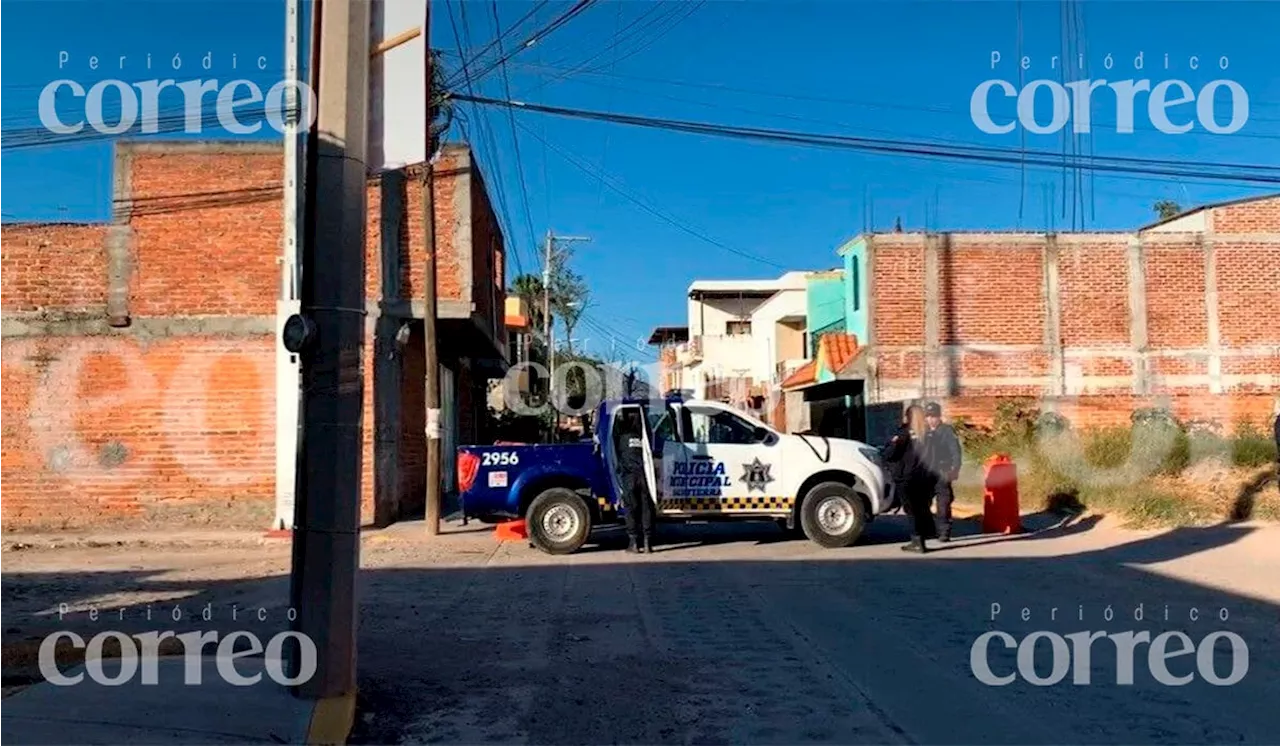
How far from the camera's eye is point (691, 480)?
15125 millimetres

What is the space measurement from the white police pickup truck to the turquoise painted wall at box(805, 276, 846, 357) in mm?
16027

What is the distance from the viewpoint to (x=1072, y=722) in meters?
6.43

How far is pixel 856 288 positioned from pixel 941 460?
1311 centimetres

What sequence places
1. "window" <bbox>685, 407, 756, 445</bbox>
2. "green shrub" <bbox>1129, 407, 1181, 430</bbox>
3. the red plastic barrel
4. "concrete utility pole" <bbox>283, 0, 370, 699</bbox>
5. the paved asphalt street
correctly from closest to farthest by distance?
"concrete utility pole" <bbox>283, 0, 370, 699</bbox>, the paved asphalt street, "window" <bbox>685, 407, 756, 445</bbox>, the red plastic barrel, "green shrub" <bbox>1129, 407, 1181, 430</bbox>

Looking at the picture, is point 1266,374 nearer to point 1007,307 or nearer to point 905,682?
point 1007,307

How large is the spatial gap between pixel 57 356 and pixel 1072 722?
1640cm

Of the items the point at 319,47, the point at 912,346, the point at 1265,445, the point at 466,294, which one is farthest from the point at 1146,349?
the point at 319,47

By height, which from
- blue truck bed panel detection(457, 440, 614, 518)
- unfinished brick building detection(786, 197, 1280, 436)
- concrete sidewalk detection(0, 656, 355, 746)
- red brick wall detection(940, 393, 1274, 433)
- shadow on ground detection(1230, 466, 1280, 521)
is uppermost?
unfinished brick building detection(786, 197, 1280, 436)

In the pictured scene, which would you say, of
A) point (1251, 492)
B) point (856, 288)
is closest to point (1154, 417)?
point (1251, 492)

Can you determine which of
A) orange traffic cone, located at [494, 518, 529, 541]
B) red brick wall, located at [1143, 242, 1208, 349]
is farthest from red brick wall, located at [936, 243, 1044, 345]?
orange traffic cone, located at [494, 518, 529, 541]

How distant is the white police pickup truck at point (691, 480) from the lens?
1507 cm

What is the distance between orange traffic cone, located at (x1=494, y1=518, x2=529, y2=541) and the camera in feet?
56.2

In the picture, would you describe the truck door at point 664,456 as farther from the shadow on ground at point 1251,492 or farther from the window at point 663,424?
the shadow on ground at point 1251,492

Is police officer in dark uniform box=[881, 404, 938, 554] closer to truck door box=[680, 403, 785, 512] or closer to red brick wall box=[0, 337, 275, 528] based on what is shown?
truck door box=[680, 403, 785, 512]
